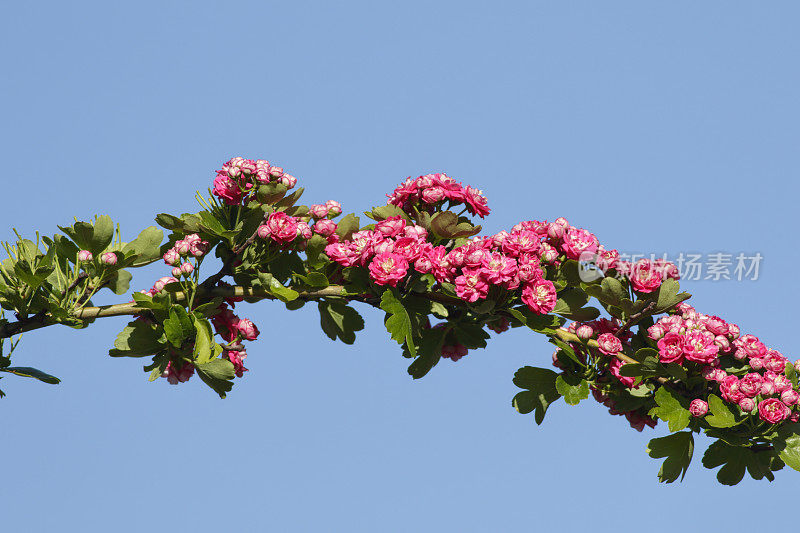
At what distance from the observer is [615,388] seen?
5.03 meters

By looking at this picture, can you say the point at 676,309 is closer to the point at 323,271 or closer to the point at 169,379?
the point at 323,271

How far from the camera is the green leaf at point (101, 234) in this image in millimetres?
4855

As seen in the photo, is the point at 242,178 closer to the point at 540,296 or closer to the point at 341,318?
the point at 341,318

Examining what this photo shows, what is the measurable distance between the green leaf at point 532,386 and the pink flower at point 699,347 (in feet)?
2.23

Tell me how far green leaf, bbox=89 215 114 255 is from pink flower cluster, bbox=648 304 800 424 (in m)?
2.78

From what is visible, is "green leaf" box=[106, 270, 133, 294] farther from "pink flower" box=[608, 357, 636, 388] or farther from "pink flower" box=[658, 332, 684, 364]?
"pink flower" box=[658, 332, 684, 364]

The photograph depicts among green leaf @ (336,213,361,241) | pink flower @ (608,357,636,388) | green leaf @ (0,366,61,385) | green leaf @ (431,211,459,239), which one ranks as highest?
green leaf @ (431,211,459,239)

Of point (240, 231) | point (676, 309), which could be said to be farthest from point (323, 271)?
point (676, 309)

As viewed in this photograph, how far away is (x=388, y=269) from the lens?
4688 millimetres

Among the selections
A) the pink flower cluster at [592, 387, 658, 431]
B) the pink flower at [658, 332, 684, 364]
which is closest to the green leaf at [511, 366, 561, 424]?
the pink flower cluster at [592, 387, 658, 431]

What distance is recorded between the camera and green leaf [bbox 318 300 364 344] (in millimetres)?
5105

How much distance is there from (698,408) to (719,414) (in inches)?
4.9

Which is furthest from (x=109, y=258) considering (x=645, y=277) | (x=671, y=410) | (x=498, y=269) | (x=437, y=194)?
(x=671, y=410)

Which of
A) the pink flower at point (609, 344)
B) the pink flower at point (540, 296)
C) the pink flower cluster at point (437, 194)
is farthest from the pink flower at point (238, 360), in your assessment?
the pink flower at point (609, 344)
